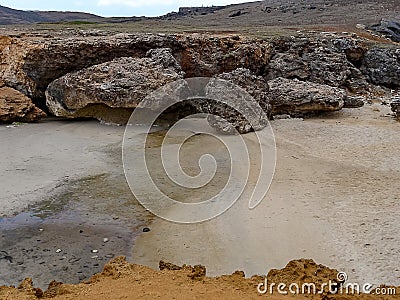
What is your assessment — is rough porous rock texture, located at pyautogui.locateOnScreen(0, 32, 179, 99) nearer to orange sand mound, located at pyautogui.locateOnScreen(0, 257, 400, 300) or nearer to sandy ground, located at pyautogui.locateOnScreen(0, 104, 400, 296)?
sandy ground, located at pyautogui.locateOnScreen(0, 104, 400, 296)

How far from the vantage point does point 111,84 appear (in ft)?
34.0

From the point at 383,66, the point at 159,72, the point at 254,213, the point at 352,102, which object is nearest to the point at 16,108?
the point at 159,72

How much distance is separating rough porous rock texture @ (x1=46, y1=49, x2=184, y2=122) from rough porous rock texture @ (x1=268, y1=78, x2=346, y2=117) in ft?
7.97

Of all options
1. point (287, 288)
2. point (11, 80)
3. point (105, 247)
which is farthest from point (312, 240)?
point (11, 80)

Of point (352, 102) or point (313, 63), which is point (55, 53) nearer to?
point (313, 63)

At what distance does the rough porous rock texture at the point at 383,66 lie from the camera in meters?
13.9

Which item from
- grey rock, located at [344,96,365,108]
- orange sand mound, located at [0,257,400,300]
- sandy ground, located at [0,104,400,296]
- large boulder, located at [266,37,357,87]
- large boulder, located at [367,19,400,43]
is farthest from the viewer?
large boulder, located at [367,19,400,43]

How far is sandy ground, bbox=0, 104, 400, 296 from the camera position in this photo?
4.83 m

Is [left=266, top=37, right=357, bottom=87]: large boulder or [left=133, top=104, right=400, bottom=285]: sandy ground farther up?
[left=266, top=37, right=357, bottom=87]: large boulder

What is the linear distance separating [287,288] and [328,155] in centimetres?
486

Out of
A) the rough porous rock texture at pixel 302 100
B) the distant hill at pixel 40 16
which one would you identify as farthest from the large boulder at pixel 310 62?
the distant hill at pixel 40 16

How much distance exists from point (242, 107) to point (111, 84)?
9.77 ft

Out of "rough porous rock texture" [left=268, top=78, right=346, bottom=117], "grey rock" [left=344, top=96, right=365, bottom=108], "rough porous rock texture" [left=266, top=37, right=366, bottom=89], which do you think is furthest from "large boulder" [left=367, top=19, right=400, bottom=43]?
"rough porous rock texture" [left=268, top=78, right=346, bottom=117]

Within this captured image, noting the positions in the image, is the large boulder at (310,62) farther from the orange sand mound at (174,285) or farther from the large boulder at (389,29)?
the orange sand mound at (174,285)
